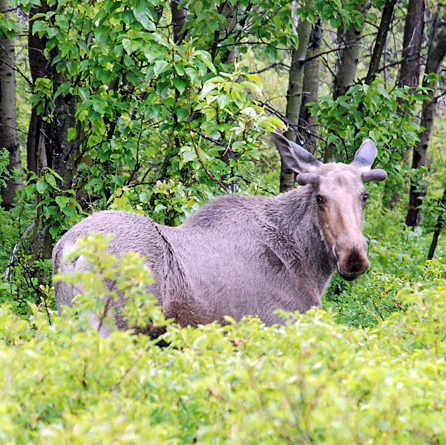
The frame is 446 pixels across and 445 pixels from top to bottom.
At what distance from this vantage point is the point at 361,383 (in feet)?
7.11

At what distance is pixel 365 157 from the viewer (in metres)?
6.19

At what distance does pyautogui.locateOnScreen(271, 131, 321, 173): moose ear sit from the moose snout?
1.30 metres

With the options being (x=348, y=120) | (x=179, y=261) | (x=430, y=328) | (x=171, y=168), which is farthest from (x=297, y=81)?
(x=430, y=328)

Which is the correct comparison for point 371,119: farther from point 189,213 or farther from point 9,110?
point 9,110

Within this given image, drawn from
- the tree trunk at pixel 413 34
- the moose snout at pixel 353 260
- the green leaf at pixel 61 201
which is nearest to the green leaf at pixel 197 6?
the green leaf at pixel 61 201

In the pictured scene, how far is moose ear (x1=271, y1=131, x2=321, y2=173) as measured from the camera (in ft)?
19.4

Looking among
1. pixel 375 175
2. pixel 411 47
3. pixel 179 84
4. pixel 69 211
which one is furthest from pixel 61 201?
pixel 411 47

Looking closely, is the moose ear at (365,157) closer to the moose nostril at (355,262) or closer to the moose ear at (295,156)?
the moose ear at (295,156)

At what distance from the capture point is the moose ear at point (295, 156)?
5.90 meters

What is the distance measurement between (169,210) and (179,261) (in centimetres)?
191

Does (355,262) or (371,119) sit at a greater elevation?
(371,119)

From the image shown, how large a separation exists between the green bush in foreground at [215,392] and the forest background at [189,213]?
1 centimetres

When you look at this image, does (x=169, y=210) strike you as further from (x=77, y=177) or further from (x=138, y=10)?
(x=138, y=10)

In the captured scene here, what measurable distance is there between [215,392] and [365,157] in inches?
183
